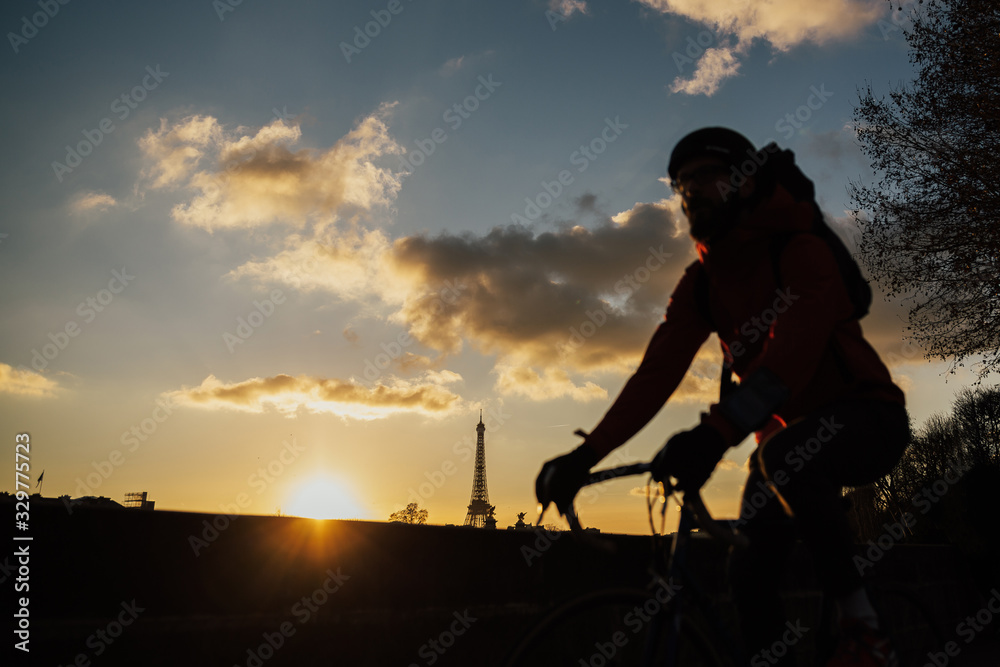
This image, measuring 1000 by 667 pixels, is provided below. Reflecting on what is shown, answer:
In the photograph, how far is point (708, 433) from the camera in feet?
5.69

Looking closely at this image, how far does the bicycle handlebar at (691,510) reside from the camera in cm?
162

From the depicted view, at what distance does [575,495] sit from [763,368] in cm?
70

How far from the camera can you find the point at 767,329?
2.30 metres

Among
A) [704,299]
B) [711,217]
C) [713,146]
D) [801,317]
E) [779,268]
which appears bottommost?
[801,317]

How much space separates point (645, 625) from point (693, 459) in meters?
0.58

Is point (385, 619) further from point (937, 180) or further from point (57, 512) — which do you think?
point (937, 180)

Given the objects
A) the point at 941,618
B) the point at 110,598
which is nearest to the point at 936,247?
the point at 941,618

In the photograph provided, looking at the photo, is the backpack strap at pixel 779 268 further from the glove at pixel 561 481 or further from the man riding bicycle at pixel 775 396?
the glove at pixel 561 481

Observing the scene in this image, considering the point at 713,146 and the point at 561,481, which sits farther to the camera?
the point at 713,146

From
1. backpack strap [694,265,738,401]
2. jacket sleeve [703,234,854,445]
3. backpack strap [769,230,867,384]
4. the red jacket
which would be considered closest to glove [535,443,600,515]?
the red jacket

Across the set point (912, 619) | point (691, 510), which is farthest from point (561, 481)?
point (912, 619)

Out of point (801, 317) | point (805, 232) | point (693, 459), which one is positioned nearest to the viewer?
point (693, 459)

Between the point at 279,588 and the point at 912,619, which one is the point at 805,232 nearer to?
the point at 279,588

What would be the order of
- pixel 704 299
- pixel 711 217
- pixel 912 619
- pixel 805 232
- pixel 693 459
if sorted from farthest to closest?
pixel 912 619, pixel 704 299, pixel 711 217, pixel 805 232, pixel 693 459
